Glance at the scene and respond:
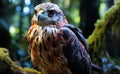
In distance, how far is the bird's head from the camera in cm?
295

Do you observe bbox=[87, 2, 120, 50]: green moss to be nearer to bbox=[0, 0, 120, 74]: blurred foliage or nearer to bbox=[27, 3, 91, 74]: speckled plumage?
bbox=[0, 0, 120, 74]: blurred foliage

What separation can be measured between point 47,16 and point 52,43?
0.24 metres

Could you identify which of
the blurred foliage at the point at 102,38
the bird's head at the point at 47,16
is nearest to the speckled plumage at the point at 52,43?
the bird's head at the point at 47,16

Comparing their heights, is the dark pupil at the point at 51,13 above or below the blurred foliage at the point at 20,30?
above

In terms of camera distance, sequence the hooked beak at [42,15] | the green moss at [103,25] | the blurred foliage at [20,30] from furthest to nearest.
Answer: the blurred foliage at [20,30] < the green moss at [103,25] < the hooked beak at [42,15]

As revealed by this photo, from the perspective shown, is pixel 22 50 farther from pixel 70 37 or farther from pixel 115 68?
pixel 70 37

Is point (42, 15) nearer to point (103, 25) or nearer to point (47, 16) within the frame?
point (47, 16)

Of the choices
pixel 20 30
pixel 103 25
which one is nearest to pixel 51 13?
pixel 103 25

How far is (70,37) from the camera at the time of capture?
3064 millimetres

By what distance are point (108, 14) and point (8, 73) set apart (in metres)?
1.76

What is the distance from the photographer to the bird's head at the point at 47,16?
9.67ft

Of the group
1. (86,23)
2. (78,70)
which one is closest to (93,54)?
(78,70)

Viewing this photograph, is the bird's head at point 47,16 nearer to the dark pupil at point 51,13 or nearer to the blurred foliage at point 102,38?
the dark pupil at point 51,13

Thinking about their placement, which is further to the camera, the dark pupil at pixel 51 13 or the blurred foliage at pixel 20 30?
the blurred foliage at pixel 20 30
